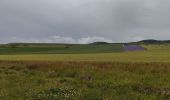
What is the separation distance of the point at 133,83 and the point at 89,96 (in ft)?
17.1

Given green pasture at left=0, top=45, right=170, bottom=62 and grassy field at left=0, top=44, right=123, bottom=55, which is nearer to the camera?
green pasture at left=0, top=45, right=170, bottom=62

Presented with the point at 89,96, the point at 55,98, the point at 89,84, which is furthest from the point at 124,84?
the point at 55,98

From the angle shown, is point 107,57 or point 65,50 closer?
point 107,57

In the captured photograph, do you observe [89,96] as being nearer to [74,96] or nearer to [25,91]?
[74,96]

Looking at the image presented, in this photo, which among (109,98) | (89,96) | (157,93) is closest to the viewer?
(109,98)

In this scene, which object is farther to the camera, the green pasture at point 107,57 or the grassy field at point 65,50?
the grassy field at point 65,50

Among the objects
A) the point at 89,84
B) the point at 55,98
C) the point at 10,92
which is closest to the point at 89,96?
the point at 55,98

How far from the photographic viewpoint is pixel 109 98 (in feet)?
38.6

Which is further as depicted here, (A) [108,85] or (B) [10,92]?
(A) [108,85]

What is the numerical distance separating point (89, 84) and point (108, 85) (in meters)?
1.15

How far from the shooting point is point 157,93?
13547 millimetres

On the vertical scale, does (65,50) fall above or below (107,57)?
above

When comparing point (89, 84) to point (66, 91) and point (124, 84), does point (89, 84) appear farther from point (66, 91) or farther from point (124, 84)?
point (66, 91)

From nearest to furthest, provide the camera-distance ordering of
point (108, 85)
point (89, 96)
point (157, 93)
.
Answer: point (89, 96), point (157, 93), point (108, 85)
